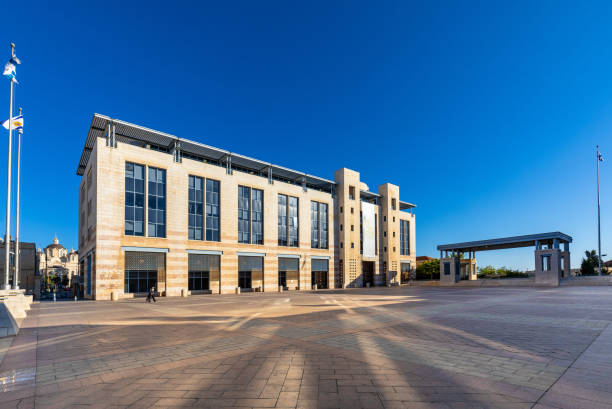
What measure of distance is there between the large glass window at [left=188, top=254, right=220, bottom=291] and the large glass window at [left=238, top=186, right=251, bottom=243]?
463 cm

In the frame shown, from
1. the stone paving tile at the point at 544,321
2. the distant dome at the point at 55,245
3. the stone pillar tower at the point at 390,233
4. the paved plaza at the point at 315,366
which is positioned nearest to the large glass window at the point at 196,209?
the paved plaza at the point at 315,366

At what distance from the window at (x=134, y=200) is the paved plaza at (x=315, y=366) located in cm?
2295

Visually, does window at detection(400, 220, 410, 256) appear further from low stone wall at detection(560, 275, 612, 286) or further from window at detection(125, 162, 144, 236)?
window at detection(125, 162, 144, 236)

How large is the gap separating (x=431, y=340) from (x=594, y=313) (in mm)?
11296

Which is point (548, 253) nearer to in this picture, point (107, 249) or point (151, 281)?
point (151, 281)

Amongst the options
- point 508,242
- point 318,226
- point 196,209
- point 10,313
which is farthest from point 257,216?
point 508,242

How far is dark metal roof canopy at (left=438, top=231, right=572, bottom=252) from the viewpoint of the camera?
155 ft

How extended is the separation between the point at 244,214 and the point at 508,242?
39.9m

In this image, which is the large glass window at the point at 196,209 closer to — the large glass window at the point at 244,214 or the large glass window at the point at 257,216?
the large glass window at the point at 244,214

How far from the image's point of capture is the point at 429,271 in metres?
67.2

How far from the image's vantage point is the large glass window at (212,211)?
130ft

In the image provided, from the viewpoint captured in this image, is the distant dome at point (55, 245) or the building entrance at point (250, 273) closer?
the building entrance at point (250, 273)

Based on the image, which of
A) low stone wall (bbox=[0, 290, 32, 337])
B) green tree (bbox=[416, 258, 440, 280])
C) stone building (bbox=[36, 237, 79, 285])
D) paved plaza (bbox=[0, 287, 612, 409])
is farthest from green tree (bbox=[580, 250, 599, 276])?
stone building (bbox=[36, 237, 79, 285])

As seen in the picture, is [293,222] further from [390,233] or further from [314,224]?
[390,233]
